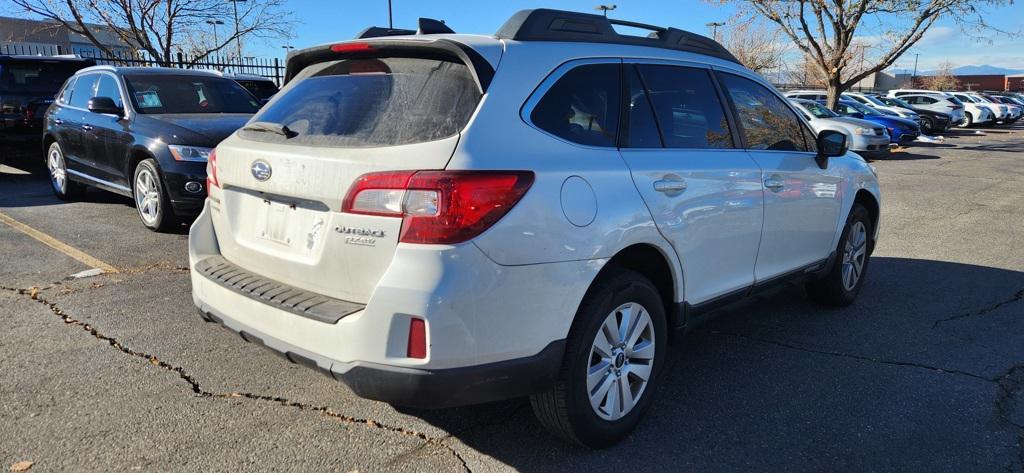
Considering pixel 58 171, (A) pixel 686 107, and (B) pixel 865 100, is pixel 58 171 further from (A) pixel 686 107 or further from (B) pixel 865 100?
(B) pixel 865 100

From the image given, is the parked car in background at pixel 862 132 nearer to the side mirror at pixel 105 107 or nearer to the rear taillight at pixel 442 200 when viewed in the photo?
the side mirror at pixel 105 107

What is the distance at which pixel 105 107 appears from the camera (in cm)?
729

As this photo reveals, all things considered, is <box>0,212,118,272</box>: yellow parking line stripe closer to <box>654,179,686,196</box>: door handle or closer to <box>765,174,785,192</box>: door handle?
<box>654,179,686,196</box>: door handle

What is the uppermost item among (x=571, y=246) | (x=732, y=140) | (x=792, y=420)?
(x=732, y=140)

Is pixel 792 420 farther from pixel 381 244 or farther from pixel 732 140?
pixel 381 244

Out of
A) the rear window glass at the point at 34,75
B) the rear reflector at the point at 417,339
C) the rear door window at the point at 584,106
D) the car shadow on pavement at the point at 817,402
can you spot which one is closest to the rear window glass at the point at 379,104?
the rear door window at the point at 584,106

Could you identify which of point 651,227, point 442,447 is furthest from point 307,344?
point 651,227

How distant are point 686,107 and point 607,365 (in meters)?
1.43

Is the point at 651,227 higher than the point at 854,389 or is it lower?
higher

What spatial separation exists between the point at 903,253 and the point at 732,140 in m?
4.16

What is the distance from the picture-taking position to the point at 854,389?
375cm

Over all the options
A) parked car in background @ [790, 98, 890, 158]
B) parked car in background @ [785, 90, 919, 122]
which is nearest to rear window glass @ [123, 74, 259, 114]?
parked car in background @ [790, 98, 890, 158]

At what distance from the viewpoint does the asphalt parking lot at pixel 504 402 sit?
2996 millimetres

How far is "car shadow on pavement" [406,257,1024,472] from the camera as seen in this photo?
3.04 m
